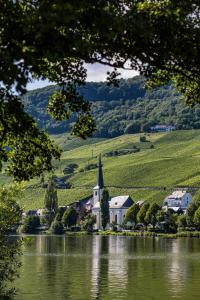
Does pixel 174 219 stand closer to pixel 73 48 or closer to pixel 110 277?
pixel 110 277

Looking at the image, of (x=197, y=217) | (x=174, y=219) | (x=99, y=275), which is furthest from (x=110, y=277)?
(x=174, y=219)

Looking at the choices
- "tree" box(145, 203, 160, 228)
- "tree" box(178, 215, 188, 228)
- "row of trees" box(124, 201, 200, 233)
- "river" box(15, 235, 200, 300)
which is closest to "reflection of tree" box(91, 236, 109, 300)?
"river" box(15, 235, 200, 300)

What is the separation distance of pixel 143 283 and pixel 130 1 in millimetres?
46899

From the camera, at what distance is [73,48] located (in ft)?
A: 55.2

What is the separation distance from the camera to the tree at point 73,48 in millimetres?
14984

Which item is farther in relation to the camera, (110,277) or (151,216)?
(151,216)

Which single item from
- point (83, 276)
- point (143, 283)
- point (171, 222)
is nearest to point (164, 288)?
point (143, 283)

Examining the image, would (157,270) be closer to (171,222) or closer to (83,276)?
(83,276)

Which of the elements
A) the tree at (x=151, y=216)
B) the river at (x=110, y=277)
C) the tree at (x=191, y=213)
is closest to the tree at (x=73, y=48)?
the river at (x=110, y=277)

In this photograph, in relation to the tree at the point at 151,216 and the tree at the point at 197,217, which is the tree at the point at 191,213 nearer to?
the tree at the point at 197,217

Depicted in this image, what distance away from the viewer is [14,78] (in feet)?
48.5

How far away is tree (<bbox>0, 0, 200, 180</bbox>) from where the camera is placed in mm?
14984

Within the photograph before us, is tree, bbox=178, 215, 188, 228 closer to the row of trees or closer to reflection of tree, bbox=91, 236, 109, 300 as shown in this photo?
the row of trees

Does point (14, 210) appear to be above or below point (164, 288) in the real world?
above
